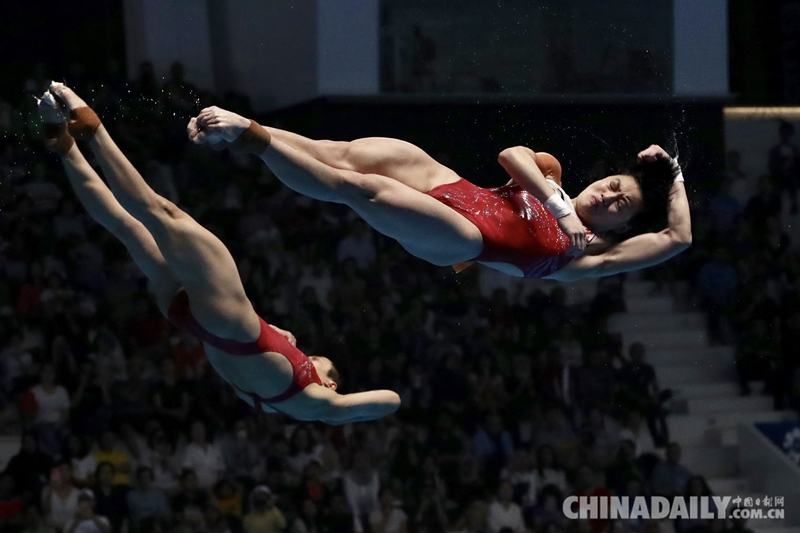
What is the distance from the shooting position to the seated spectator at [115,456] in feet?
25.2

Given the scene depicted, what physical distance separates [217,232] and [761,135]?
474 centimetres

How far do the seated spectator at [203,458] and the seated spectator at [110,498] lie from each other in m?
0.48

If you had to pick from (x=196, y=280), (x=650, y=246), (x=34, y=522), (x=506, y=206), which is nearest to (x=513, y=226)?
(x=506, y=206)

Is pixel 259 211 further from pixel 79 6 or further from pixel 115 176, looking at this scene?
pixel 115 176

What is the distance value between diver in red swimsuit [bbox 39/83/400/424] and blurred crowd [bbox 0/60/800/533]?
131 inches

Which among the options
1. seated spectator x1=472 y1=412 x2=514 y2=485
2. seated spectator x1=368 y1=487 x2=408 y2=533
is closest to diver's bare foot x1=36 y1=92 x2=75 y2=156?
seated spectator x1=368 y1=487 x2=408 y2=533

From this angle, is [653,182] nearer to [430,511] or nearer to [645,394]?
[430,511]

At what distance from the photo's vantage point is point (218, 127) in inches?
151

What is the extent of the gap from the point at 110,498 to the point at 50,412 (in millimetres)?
781

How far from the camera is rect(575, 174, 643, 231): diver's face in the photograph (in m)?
4.41

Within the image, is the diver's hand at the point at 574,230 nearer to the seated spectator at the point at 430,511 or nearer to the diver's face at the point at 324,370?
the diver's face at the point at 324,370

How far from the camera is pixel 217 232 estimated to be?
870cm

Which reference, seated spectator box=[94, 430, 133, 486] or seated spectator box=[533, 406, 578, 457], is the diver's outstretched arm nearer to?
seated spectator box=[533, 406, 578, 457]

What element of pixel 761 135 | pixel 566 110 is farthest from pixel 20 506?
pixel 761 135
